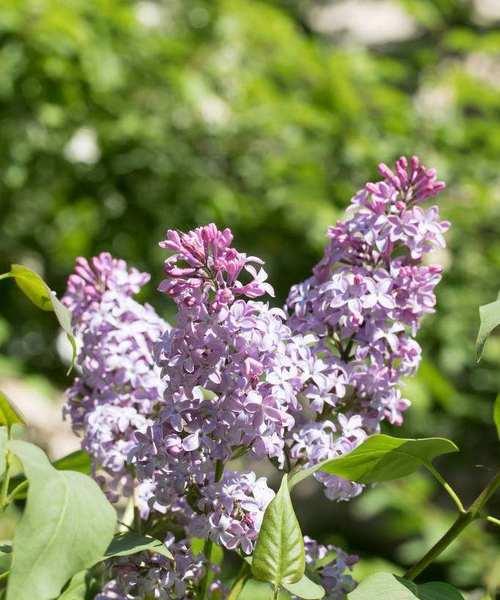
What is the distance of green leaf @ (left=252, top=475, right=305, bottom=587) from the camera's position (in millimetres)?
440

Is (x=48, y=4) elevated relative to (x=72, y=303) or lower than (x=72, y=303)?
elevated

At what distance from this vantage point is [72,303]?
629 mm

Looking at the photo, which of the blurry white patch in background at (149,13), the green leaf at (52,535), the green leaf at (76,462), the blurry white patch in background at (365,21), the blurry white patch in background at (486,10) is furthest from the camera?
the blurry white patch in background at (365,21)

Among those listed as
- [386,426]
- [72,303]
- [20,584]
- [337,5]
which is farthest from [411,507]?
[337,5]

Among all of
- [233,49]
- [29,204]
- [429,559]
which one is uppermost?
[233,49]

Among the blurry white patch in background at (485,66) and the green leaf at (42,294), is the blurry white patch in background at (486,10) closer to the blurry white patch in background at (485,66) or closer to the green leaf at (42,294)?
the blurry white patch in background at (485,66)

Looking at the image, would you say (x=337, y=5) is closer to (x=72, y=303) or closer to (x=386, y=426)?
(x=386, y=426)

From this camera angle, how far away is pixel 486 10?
14.9 ft

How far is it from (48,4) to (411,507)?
1.54 m

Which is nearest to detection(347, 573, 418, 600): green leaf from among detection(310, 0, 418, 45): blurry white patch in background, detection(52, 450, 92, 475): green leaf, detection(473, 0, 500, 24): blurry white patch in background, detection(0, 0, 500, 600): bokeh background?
detection(52, 450, 92, 475): green leaf

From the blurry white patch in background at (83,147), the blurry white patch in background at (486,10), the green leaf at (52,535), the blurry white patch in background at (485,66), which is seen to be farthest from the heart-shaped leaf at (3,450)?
the blurry white patch in background at (486,10)

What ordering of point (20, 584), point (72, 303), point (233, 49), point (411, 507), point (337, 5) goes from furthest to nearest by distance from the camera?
point (337, 5), point (233, 49), point (411, 507), point (72, 303), point (20, 584)

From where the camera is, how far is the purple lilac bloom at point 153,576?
49cm

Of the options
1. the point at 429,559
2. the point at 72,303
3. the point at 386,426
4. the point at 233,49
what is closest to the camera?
the point at 429,559
